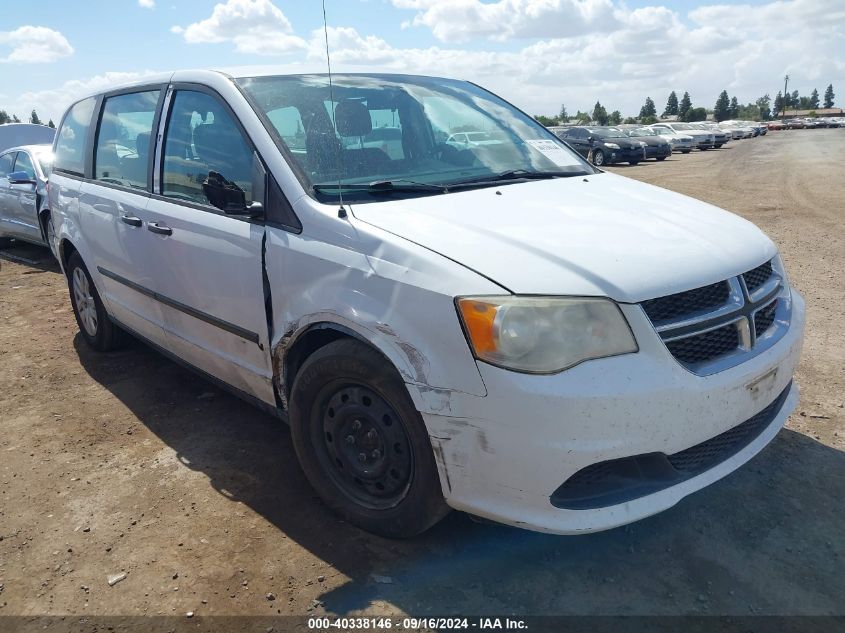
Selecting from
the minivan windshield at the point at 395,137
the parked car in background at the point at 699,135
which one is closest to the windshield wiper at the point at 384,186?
the minivan windshield at the point at 395,137

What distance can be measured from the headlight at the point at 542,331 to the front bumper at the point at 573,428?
36 mm

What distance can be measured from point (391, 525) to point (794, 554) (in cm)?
149

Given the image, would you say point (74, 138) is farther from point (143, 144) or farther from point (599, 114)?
point (599, 114)

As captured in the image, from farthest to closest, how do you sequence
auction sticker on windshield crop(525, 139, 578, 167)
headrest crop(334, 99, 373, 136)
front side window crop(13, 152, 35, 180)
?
1. front side window crop(13, 152, 35, 180)
2. auction sticker on windshield crop(525, 139, 578, 167)
3. headrest crop(334, 99, 373, 136)

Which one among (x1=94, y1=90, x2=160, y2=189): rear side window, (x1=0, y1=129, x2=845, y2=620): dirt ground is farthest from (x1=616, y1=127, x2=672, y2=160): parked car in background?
(x1=94, y1=90, x2=160, y2=189): rear side window

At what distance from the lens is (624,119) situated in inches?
4134

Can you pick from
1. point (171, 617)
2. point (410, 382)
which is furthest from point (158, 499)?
point (410, 382)

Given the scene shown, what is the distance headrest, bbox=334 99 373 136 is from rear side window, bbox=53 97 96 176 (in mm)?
2378

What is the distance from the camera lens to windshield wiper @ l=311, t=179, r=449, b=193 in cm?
275

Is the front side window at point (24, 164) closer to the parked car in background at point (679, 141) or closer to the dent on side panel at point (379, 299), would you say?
the dent on side panel at point (379, 299)

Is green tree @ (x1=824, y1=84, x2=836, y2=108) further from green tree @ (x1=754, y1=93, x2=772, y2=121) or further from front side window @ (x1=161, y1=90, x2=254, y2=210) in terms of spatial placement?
front side window @ (x1=161, y1=90, x2=254, y2=210)

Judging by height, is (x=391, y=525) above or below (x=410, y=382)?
below

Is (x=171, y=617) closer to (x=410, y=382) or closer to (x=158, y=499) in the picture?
(x=158, y=499)

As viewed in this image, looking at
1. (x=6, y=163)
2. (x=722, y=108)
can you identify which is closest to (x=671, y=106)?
(x=722, y=108)
